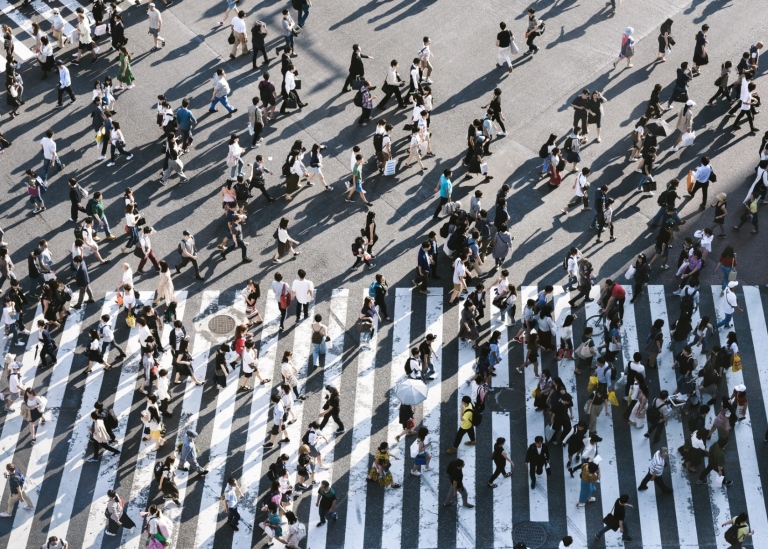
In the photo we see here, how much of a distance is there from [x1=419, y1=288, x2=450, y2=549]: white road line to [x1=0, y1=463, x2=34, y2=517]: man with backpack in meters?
8.87

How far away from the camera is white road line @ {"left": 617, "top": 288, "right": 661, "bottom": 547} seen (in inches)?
1018

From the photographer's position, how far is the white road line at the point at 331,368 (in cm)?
2614

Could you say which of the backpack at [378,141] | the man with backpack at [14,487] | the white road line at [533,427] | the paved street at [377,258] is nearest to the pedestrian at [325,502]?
the paved street at [377,258]

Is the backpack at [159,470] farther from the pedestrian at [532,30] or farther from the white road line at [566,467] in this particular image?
the pedestrian at [532,30]

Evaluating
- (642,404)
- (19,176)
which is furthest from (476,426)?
(19,176)

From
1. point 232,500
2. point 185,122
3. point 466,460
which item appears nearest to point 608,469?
point 466,460

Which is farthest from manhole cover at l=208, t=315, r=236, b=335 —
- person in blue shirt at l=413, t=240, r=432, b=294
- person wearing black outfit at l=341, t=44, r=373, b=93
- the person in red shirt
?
person wearing black outfit at l=341, t=44, r=373, b=93

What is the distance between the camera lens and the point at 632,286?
31219mm

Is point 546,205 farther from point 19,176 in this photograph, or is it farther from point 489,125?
point 19,176

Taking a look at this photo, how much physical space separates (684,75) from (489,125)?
21.4 ft

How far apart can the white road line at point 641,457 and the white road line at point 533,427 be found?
207 centimetres

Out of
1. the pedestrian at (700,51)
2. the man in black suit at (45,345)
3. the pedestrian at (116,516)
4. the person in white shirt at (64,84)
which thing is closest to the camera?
the pedestrian at (116,516)

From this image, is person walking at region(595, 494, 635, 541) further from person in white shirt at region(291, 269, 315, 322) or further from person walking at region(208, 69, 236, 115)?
person walking at region(208, 69, 236, 115)

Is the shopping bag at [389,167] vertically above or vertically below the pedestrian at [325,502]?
above
